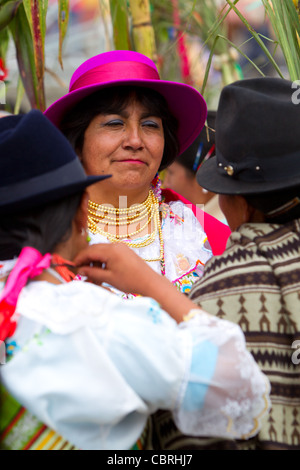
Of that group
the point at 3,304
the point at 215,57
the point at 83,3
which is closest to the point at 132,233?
the point at 3,304

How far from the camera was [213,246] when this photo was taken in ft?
9.27

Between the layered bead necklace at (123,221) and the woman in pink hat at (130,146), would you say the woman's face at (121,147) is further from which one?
the layered bead necklace at (123,221)

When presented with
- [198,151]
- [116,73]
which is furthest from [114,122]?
[198,151]

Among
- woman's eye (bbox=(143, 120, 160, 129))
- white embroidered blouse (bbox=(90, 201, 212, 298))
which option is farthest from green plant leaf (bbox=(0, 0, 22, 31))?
white embroidered blouse (bbox=(90, 201, 212, 298))

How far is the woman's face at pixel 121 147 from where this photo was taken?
2520mm

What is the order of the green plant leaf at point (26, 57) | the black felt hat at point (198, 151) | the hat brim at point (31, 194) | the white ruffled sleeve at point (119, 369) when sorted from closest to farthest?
the white ruffled sleeve at point (119, 369) → the hat brim at point (31, 194) → the green plant leaf at point (26, 57) → the black felt hat at point (198, 151)

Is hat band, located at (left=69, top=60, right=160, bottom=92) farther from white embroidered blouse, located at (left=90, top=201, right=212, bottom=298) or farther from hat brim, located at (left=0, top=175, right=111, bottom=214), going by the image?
hat brim, located at (left=0, top=175, right=111, bottom=214)

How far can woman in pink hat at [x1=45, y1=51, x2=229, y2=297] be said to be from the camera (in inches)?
99.5

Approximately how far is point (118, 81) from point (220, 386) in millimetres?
1464

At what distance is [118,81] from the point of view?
8.04 feet

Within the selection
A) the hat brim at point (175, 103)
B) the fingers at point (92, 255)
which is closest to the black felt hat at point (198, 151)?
the hat brim at point (175, 103)

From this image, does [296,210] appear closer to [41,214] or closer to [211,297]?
[211,297]

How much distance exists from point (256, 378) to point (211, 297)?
1.16ft

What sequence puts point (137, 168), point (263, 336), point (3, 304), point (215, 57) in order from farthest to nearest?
point (215, 57) < point (137, 168) < point (263, 336) < point (3, 304)
